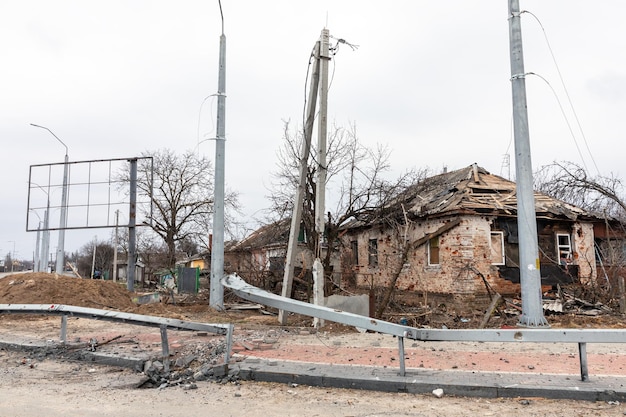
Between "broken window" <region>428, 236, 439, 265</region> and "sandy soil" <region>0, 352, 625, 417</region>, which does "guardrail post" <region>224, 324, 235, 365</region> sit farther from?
"broken window" <region>428, 236, 439, 265</region>

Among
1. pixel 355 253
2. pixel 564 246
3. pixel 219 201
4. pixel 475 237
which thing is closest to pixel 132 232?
pixel 219 201

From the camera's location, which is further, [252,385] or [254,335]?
[254,335]

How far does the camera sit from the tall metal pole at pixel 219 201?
13.9m

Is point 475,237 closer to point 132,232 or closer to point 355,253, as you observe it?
point 355,253

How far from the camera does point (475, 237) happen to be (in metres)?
16.0

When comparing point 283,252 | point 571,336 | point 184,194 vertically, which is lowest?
point 571,336

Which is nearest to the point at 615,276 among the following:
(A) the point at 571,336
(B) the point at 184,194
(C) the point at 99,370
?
(A) the point at 571,336

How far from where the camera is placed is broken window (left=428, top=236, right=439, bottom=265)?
1719 centimetres

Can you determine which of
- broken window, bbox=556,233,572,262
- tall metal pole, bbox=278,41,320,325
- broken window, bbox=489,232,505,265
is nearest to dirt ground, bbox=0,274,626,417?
tall metal pole, bbox=278,41,320,325

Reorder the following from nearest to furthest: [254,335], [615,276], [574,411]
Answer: [574,411], [254,335], [615,276]

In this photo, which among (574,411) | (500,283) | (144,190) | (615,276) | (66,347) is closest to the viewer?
(574,411)

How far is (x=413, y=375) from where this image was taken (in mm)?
5926

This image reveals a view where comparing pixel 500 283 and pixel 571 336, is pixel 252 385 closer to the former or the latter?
pixel 571 336

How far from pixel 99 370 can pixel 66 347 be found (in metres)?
1.42
